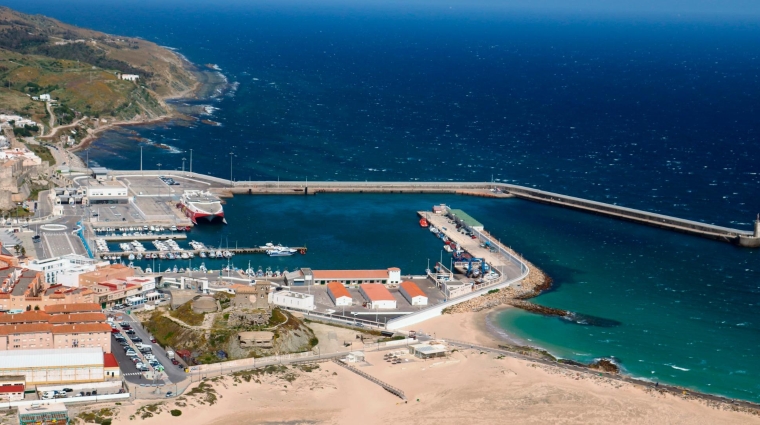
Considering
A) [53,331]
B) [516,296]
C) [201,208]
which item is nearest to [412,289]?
[516,296]

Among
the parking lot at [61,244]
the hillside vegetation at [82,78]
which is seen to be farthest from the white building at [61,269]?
the hillside vegetation at [82,78]

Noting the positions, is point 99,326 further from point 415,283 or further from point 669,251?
point 669,251

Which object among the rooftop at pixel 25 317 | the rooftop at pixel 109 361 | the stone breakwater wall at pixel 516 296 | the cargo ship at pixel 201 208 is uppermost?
the cargo ship at pixel 201 208

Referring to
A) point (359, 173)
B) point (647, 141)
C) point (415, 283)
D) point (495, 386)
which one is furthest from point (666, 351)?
point (647, 141)

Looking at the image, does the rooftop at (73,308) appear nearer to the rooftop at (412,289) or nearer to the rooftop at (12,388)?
the rooftop at (12,388)

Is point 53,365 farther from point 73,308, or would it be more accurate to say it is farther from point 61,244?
point 61,244
